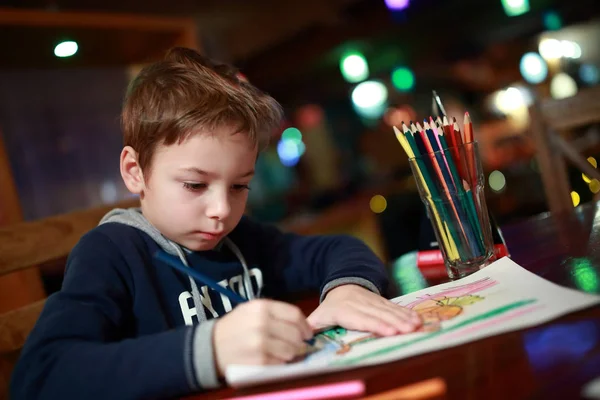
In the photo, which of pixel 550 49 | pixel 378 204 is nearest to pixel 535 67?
pixel 550 49

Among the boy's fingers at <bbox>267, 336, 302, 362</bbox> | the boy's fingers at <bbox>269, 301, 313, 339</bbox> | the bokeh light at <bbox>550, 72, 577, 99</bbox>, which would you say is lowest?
the boy's fingers at <bbox>267, 336, 302, 362</bbox>

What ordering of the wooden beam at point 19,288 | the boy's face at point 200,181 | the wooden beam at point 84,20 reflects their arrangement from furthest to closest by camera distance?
the wooden beam at point 84,20 → the wooden beam at point 19,288 → the boy's face at point 200,181

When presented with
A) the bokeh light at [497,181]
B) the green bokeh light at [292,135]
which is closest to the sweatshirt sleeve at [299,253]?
the bokeh light at [497,181]

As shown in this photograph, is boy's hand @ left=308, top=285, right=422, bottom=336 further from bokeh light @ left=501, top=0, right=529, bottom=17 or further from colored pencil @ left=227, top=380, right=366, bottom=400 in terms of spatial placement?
bokeh light @ left=501, top=0, right=529, bottom=17

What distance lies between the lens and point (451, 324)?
52 cm

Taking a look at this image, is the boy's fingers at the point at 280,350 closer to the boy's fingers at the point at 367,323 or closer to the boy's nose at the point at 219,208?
the boy's fingers at the point at 367,323

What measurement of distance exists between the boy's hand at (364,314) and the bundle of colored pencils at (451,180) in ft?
0.56

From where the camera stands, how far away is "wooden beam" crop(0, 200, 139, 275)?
875 millimetres

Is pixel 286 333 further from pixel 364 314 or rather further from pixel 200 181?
pixel 200 181

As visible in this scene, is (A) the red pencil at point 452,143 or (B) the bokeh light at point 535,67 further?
(B) the bokeh light at point 535,67

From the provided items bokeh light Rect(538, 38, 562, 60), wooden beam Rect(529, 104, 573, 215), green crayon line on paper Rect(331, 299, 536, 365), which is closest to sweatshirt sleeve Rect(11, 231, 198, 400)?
green crayon line on paper Rect(331, 299, 536, 365)

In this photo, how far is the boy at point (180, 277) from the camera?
48 centimetres

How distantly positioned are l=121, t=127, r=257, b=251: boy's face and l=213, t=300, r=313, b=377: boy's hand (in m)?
0.20

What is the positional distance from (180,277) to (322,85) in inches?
213
